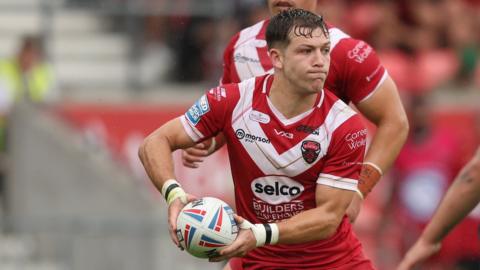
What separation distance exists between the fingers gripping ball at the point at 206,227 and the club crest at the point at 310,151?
1.94ft

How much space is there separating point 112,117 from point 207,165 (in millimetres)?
1249

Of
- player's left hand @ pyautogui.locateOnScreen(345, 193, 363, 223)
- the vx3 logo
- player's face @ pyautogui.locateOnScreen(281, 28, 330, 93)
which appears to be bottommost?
player's left hand @ pyautogui.locateOnScreen(345, 193, 363, 223)

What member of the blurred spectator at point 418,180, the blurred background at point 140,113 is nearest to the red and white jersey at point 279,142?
the blurred background at point 140,113

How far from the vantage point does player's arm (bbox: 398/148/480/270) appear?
8.45m

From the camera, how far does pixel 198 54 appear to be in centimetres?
1806

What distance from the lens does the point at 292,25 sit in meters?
7.78

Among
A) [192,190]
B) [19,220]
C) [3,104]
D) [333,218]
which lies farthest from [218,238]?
[3,104]

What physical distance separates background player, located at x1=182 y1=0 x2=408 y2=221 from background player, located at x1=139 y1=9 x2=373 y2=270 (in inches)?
24.9

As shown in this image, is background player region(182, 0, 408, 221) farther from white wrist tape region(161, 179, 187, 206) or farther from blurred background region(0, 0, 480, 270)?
blurred background region(0, 0, 480, 270)

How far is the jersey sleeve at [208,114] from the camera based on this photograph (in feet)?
26.2

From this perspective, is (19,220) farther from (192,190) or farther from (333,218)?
(333,218)

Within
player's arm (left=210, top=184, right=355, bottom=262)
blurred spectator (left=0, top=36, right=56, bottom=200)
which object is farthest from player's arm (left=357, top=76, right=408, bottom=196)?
blurred spectator (left=0, top=36, right=56, bottom=200)

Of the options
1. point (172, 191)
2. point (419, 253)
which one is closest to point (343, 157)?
point (172, 191)

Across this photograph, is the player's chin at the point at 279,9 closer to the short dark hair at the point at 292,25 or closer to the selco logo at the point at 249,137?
the short dark hair at the point at 292,25
